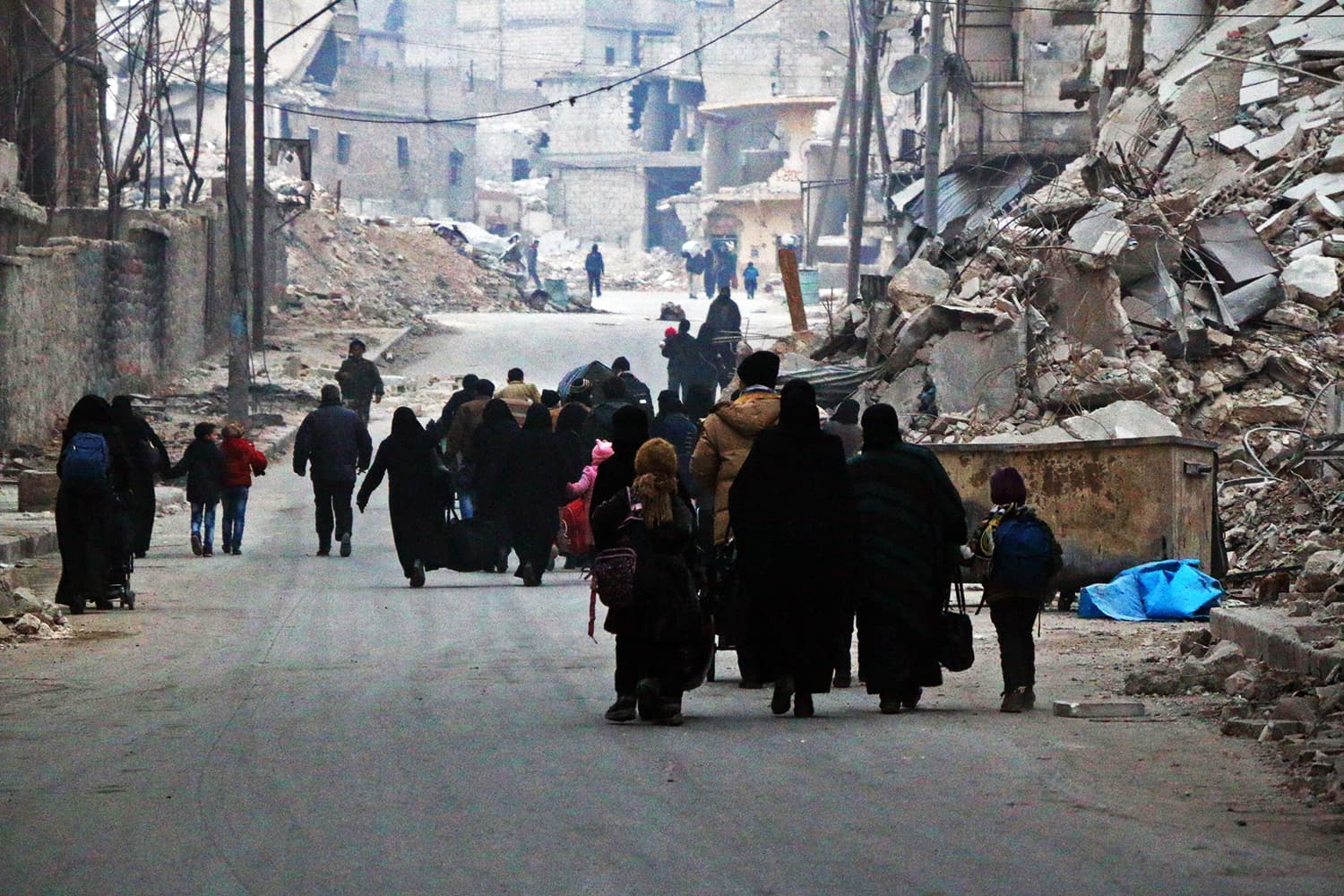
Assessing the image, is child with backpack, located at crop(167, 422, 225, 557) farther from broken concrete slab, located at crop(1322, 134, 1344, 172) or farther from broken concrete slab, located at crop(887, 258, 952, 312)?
broken concrete slab, located at crop(1322, 134, 1344, 172)

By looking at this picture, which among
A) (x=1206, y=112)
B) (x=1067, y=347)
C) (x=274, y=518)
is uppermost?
(x=1206, y=112)

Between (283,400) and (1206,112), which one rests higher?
(1206,112)

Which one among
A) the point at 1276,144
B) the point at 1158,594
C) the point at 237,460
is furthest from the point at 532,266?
the point at 1158,594

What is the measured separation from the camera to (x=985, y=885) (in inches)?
207

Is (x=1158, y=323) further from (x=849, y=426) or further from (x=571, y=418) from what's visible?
(x=571, y=418)

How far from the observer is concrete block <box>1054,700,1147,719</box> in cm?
862

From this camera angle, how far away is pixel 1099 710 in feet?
28.3

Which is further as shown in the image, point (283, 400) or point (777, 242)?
point (777, 242)

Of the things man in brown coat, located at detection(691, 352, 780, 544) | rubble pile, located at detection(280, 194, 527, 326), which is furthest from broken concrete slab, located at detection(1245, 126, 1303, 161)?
rubble pile, located at detection(280, 194, 527, 326)

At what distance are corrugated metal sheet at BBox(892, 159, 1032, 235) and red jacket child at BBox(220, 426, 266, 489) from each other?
20.1m

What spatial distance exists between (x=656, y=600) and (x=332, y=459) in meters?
9.31

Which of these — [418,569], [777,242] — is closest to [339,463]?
[418,569]

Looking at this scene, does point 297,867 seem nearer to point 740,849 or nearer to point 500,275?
point 740,849

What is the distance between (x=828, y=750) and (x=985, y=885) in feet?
7.50
